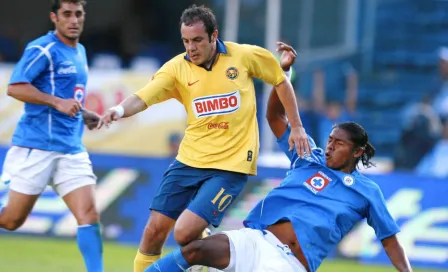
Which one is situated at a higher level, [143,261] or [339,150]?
[339,150]

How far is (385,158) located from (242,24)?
11.8 ft

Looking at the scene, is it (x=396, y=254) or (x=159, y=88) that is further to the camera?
(x=159, y=88)

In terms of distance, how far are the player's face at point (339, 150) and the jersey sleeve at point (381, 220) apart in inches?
15.2

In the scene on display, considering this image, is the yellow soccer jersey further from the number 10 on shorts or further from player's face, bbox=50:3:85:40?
player's face, bbox=50:3:85:40

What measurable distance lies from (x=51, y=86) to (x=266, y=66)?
79.2 inches

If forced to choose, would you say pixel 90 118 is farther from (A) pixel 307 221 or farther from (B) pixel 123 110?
(A) pixel 307 221

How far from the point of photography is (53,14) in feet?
31.6

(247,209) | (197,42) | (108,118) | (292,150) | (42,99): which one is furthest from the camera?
(247,209)

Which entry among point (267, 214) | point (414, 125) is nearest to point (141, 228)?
point (414, 125)

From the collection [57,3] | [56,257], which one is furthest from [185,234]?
[56,257]

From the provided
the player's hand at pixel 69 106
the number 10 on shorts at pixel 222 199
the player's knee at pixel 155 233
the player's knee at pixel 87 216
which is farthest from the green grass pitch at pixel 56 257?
the number 10 on shorts at pixel 222 199

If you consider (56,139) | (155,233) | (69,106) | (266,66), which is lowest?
(155,233)

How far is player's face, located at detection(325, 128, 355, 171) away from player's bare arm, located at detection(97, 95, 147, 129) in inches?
58.8

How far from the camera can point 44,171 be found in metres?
9.64
